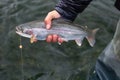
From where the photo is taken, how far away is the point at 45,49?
7352 millimetres

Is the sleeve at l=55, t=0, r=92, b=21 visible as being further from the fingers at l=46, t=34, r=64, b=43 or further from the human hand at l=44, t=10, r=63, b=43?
the fingers at l=46, t=34, r=64, b=43

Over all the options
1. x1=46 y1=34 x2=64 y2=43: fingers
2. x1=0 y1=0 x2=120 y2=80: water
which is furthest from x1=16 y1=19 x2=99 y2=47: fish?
x1=0 y1=0 x2=120 y2=80: water

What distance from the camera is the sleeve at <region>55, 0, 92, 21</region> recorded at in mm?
4721

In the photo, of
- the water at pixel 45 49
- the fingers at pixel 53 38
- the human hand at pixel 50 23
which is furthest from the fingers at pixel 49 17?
the water at pixel 45 49

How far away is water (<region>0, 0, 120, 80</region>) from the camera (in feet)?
21.5

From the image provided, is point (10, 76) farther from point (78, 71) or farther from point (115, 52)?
point (115, 52)

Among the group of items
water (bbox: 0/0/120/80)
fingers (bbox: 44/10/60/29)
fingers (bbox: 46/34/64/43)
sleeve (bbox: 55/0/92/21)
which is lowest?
water (bbox: 0/0/120/80)

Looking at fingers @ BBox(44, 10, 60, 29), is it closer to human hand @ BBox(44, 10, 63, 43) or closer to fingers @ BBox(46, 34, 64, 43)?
human hand @ BBox(44, 10, 63, 43)

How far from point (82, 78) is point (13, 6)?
12.7 feet

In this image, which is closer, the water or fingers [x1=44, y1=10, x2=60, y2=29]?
fingers [x1=44, y1=10, x2=60, y2=29]

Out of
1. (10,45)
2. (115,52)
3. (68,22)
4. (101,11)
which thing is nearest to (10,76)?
(10,45)

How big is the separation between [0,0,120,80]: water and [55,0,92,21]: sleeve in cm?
198

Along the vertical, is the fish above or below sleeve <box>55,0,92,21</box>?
below

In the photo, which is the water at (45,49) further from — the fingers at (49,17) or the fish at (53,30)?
the fingers at (49,17)
